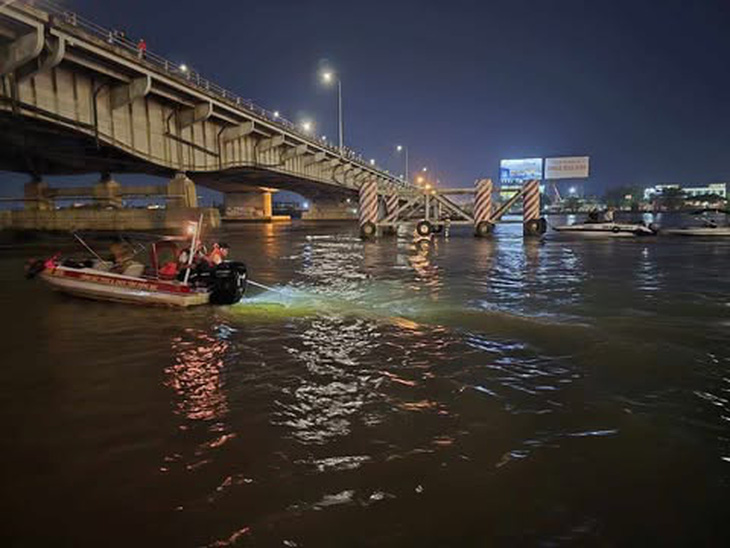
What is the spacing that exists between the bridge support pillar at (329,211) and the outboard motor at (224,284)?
8334 centimetres

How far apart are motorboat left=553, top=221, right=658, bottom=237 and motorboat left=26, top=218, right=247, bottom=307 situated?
1144 inches

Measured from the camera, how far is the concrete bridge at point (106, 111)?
68.2ft

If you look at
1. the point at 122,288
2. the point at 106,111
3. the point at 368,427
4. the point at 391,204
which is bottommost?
the point at 368,427

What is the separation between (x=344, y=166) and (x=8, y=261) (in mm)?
48912

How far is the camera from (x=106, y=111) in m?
26.1

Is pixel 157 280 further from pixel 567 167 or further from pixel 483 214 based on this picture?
pixel 567 167

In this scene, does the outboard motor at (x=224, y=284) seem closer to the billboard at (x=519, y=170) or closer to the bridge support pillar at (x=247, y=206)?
the bridge support pillar at (x=247, y=206)

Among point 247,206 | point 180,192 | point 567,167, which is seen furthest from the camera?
point 567,167

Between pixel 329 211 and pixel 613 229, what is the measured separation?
6978 cm

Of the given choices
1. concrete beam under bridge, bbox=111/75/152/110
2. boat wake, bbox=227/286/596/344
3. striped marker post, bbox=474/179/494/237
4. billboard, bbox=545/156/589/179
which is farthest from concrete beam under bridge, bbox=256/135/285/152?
billboard, bbox=545/156/589/179

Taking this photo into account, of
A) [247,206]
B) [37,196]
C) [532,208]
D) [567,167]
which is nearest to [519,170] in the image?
[567,167]

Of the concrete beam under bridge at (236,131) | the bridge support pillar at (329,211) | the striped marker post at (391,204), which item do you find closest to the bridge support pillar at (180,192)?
the concrete beam under bridge at (236,131)

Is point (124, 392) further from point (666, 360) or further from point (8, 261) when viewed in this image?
point (8, 261)

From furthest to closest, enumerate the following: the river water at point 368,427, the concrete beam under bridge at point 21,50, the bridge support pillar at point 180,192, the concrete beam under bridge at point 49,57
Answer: the bridge support pillar at point 180,192
the concrete beam under bridge at point 49,57
the concrete beam under bridge at point 21,50
the river water at point 368,427
